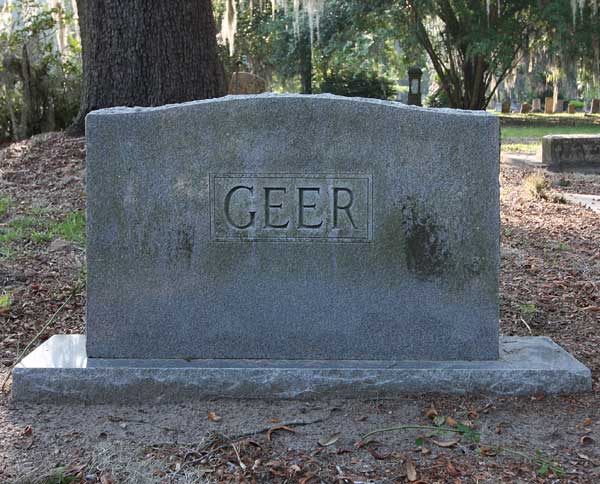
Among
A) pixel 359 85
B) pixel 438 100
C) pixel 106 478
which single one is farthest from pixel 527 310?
pixel 438 100

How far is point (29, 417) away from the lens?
11.1 feet

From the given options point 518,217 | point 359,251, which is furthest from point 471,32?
point 359,251

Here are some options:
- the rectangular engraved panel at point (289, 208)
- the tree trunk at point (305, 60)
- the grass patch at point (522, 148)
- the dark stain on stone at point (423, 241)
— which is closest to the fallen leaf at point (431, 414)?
the dark stain on stone at point (423, 241)

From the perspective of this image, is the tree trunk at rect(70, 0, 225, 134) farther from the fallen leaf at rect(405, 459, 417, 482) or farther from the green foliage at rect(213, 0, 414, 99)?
the green foliage at rect(213, 0, 414, 99)

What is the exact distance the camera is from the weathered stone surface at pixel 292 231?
11.6 ft

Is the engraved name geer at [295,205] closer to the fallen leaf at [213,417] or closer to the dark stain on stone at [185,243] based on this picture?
the dark stain on stone at [185,243]

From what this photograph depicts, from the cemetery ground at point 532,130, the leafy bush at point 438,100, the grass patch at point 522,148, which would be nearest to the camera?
the grass patch at point 522,148

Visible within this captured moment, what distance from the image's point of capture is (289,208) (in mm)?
3621

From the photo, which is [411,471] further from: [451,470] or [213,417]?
[213,417]

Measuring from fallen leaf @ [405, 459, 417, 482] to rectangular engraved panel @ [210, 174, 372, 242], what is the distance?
1.07 m

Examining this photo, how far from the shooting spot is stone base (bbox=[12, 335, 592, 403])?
11.5 feet

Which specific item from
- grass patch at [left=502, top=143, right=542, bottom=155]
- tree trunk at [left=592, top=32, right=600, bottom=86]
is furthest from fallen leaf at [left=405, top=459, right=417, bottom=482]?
tree trunk at [left=592, top=32, right=600, bottom=86]

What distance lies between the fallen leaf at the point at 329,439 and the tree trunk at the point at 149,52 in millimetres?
5210

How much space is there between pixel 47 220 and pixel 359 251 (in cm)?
406
